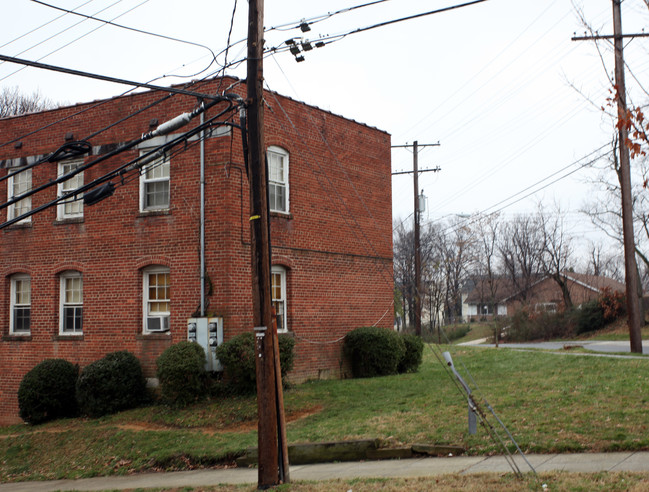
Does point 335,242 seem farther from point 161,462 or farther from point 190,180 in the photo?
point 161,462

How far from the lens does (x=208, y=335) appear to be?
1731cm

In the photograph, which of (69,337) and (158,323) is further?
(69,337)

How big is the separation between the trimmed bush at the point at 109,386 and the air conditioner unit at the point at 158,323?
1130 millimetres

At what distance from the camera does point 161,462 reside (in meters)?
13.4

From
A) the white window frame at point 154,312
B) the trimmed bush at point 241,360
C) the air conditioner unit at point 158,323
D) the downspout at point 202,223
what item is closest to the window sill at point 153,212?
the downspout at point 202,223

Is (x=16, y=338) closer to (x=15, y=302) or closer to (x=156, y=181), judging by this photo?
(x=15, y=302)

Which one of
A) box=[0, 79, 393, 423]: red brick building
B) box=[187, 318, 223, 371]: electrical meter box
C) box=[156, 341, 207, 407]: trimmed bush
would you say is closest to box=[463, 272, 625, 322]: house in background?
box=[0, 79, 393, 423]: red brick building

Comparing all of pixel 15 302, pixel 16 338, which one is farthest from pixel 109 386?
pixel 15 302

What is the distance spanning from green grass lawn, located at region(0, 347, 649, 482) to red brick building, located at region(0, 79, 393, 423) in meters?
2.33

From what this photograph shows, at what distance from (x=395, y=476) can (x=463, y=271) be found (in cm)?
6490

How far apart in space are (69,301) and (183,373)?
5454 millimetres

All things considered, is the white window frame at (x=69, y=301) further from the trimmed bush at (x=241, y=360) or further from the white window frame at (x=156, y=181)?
the trimmed bush at (x=241, y=360)

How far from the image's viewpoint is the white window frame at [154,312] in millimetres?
18703

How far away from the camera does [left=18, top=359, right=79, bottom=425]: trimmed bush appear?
1836 centimetres
